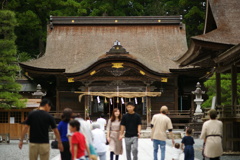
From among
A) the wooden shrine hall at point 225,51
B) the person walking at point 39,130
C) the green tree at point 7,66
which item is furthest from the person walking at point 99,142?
the green tree at point 7,66

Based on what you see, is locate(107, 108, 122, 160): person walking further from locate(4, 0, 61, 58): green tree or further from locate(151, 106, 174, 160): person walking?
locate(4, 0, 61, 58): green tree

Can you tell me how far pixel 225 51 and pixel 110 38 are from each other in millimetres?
20012

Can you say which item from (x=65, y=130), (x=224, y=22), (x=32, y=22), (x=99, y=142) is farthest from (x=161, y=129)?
(x=32, y=22)

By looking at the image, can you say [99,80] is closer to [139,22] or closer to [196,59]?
[139,22]

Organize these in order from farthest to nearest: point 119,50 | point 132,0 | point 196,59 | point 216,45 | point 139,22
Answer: point 132,0, point 139,22, point 119,50, point 196,59, point 216,45

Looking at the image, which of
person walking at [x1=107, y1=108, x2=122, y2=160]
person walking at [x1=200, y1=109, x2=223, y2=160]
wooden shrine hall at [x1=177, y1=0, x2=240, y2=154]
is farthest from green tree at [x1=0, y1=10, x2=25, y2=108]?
person walking at [x1=200, y1=109, x2=223, y2=160]

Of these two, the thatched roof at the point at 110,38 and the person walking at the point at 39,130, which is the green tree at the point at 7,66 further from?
the person walking at the point at 39,130

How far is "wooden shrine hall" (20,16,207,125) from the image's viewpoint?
93.5 ft

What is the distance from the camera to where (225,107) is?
15.1 meters

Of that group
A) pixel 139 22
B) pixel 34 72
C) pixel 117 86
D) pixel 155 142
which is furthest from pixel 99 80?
pixel 155 142

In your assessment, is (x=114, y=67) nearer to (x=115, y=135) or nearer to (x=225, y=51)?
(x=225, y=51)

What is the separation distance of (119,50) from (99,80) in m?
1.99

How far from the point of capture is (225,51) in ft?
48.6

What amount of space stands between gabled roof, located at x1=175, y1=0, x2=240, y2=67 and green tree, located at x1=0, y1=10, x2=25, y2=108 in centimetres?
736
